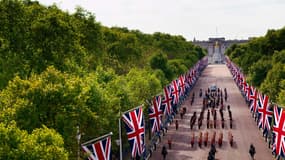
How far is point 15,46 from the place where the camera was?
139ft

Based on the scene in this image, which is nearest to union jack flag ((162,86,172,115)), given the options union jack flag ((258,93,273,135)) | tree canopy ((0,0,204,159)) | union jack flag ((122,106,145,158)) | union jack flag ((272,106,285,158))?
tree canopy ((0,0,204,159))

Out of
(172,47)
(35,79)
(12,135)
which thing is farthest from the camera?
(172,47)

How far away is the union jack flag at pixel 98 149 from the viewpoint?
23952mm

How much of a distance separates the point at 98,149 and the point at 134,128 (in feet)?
22.7

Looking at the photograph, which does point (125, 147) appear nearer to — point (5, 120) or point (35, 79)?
point (35, 79)

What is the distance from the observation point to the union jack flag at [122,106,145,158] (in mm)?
30766

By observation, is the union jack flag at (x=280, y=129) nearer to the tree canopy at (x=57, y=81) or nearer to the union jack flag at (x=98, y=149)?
the tree canopy at (x=57, y=81)

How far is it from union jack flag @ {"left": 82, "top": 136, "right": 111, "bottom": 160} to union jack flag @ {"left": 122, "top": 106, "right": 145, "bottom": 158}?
17.0 ft

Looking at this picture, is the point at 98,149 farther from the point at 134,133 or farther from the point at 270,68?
the point at 270,68

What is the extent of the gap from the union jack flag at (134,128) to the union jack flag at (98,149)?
519cm

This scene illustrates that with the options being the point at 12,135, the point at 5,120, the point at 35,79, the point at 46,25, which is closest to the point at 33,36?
the point at 46,25

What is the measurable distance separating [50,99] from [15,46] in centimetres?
Result: 1882

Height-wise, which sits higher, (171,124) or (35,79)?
(35,79)

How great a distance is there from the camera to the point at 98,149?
969 inches
